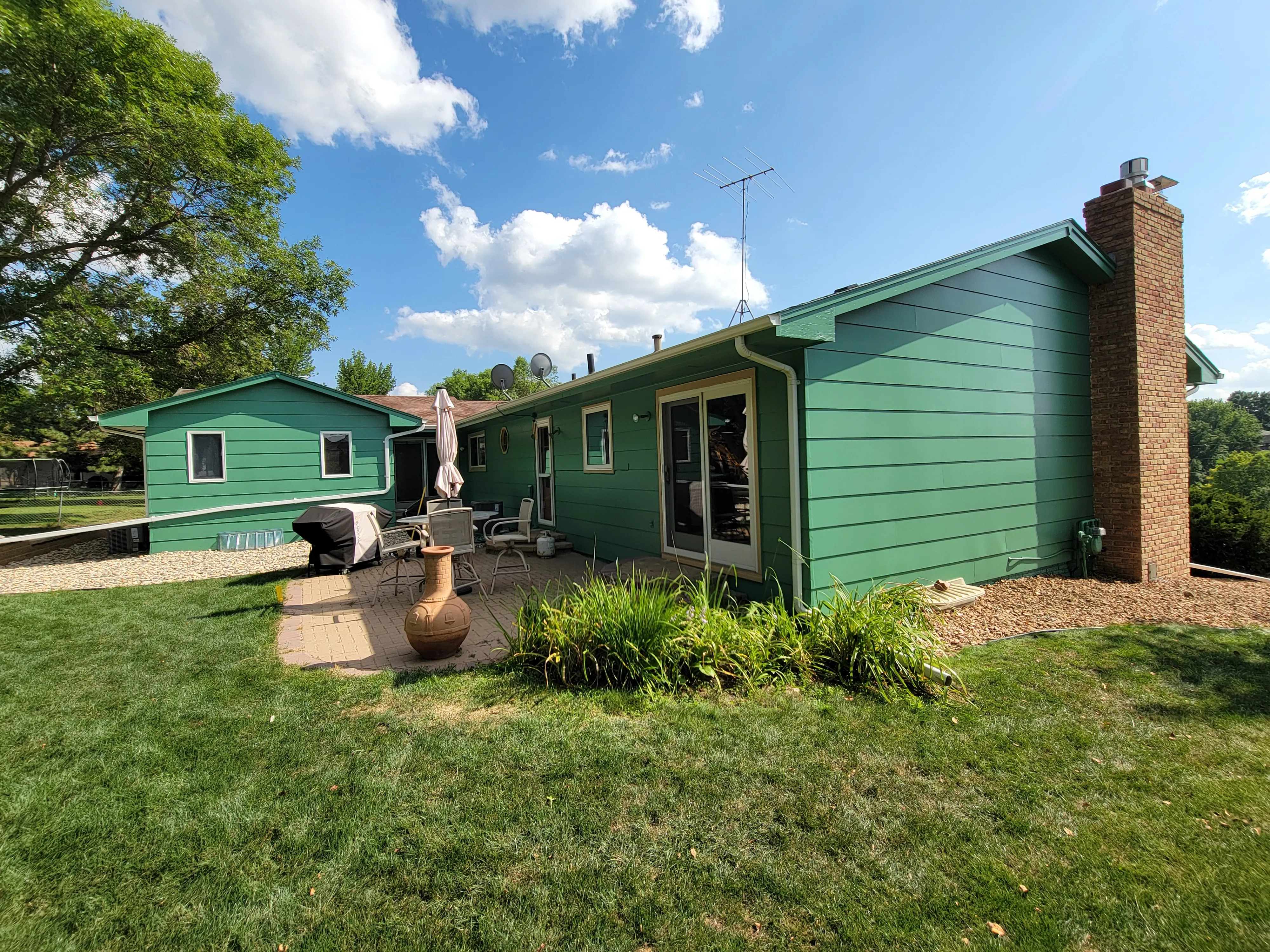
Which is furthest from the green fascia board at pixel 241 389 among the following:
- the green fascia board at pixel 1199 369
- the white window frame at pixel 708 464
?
the green fascia board at pixel 1199 369

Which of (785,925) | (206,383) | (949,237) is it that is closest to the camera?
(785,925)

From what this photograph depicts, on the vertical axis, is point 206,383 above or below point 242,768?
above

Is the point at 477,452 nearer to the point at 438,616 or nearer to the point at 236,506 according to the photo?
the point at 236,506

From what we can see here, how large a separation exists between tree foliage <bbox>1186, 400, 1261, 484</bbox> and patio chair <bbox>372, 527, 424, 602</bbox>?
53145 millimetres

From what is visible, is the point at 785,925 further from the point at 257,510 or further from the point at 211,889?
the point at 257,510

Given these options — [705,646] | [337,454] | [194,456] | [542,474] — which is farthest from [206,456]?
[705,646]

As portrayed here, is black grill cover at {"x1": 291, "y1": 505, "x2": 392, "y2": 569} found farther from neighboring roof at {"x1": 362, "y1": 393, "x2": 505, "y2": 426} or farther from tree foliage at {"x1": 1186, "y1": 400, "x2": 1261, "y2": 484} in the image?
tree foliage at {"x1": 1186, "y1": 400, "x2": 1261, "y2": 484}

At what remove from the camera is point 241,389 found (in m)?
10.5

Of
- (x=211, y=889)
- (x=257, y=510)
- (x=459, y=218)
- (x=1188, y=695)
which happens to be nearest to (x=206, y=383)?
(x=257, y=510)

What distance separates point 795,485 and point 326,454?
10445 millimetres

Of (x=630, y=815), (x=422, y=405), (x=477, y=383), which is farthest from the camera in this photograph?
(x=477, y=383)

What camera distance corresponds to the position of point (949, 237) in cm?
561

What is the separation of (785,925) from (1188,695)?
11.3ft

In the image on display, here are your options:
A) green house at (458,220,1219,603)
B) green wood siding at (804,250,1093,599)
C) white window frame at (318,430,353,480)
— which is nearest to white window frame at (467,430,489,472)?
white window frame at (318,430,353,480)
